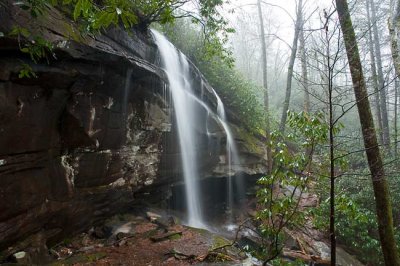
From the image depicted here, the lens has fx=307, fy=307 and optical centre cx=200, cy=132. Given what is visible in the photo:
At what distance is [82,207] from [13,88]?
326 centimetres

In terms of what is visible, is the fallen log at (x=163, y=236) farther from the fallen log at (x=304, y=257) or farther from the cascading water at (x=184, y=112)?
the fallen log at (x=304, y=257)

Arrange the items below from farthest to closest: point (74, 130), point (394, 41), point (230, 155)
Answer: point (230, 155) → point (394, 41) → point (74, 130)

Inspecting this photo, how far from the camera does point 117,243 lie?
23.9ft

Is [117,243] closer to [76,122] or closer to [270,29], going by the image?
[76,122]

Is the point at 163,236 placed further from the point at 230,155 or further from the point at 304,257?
the point at 230,155

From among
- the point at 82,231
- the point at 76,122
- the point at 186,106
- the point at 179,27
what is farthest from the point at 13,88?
the point at 179,27

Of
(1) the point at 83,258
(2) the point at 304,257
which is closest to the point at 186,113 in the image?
(2) the point at 304,257

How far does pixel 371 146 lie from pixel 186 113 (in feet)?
21.0

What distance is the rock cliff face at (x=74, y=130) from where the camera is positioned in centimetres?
527

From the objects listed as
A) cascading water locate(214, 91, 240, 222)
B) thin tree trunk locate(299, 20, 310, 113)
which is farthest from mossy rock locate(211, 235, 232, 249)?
cascading water locate(214, 91, 240, 222)

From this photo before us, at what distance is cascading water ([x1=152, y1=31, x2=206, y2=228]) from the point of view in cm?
1031

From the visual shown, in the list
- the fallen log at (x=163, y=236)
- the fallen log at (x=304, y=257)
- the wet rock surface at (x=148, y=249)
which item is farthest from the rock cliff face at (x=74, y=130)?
the fallen log at (x=304, y=257)

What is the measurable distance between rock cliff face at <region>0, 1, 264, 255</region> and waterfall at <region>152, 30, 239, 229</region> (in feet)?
2.22

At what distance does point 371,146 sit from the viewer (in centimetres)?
564
